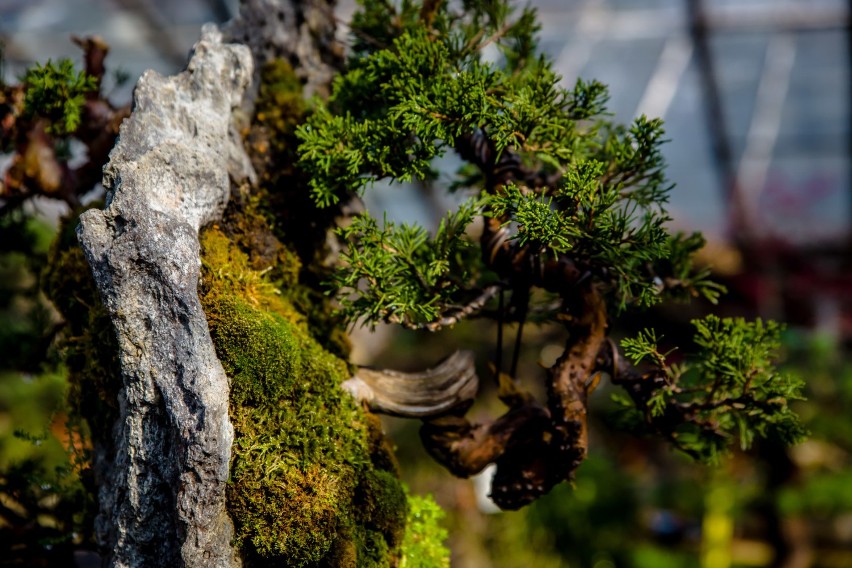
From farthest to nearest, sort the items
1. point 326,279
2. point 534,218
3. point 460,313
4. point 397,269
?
point 326,279
point 460,313
point 397,269
point 534,218

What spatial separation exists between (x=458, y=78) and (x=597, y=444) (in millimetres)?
5342

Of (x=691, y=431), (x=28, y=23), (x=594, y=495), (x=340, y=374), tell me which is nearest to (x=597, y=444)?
(x=594, y=495)

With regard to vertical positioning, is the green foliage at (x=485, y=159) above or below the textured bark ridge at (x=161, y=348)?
above

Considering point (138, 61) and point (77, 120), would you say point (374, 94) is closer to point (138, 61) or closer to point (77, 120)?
point (77, 120)

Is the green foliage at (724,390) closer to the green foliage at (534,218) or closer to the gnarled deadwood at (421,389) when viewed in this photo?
the green foliage at (534,218)

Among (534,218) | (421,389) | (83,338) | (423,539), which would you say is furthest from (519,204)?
(83,338)

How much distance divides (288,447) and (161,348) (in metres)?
0.28

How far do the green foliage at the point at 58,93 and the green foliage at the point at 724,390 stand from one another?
123 cm

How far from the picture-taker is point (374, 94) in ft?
5.02

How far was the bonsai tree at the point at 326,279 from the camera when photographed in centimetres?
127

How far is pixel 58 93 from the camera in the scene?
1526 mm

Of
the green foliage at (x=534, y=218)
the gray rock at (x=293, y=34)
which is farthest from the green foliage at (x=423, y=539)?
the gray rock at (x=293, y=34)

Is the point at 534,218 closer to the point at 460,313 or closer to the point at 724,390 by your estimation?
the point at 460,313

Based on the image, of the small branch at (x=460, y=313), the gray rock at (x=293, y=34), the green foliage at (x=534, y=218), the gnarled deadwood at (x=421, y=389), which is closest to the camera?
the green foliage at (x=534, y=218)
